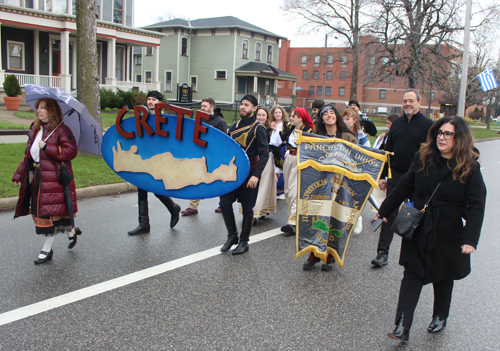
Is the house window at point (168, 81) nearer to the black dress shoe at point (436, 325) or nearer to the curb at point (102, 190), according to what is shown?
the curb at point (102, 190)

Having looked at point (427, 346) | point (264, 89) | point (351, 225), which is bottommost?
point (427, 346)

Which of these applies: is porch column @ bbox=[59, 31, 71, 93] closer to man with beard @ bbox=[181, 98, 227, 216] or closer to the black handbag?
man with beard @ bbox=[181, 98, 227, 216]

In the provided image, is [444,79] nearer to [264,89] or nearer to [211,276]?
[264,89]

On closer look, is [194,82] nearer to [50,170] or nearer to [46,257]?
[50,170]

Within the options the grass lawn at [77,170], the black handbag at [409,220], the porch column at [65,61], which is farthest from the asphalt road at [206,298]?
the porch column at [65,61]

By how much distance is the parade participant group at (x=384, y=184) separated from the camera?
322 cm

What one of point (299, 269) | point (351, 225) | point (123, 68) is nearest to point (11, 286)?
point (299, 269)

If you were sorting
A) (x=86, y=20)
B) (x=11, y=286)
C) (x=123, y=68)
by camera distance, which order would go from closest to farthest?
(x=11, y=286) < (x=86, y=20) < (x=123, y=68)

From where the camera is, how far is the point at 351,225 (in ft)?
15.2

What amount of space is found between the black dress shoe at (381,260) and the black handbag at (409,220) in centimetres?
177

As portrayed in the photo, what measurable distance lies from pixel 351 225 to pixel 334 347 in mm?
1597

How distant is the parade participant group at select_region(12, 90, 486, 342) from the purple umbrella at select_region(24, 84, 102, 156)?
0.15m

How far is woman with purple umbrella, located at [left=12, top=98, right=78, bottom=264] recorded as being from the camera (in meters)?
4.69

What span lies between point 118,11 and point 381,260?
30.2 meters
